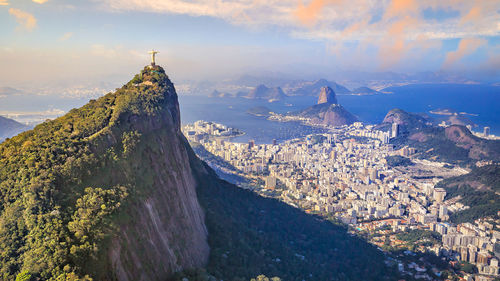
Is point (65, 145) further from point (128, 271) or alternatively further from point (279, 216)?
point (279, 216)

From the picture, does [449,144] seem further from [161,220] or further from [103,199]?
[103,199]

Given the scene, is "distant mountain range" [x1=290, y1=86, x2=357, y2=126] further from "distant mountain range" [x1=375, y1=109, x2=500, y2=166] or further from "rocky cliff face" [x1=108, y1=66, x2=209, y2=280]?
"rocky cliff face" [x1=108, y1=66, x2=209, y2=280]

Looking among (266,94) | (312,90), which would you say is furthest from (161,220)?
(312,90)

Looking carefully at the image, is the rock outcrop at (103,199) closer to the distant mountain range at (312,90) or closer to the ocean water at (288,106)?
the ocean water at (288,106)

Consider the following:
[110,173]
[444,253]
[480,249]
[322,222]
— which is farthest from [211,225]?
[480,249]

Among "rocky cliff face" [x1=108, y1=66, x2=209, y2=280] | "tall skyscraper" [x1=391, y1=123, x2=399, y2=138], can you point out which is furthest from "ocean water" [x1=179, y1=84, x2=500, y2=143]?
"rocky cliff face" [x1=108, y1=66, x2=209, y2=280]
